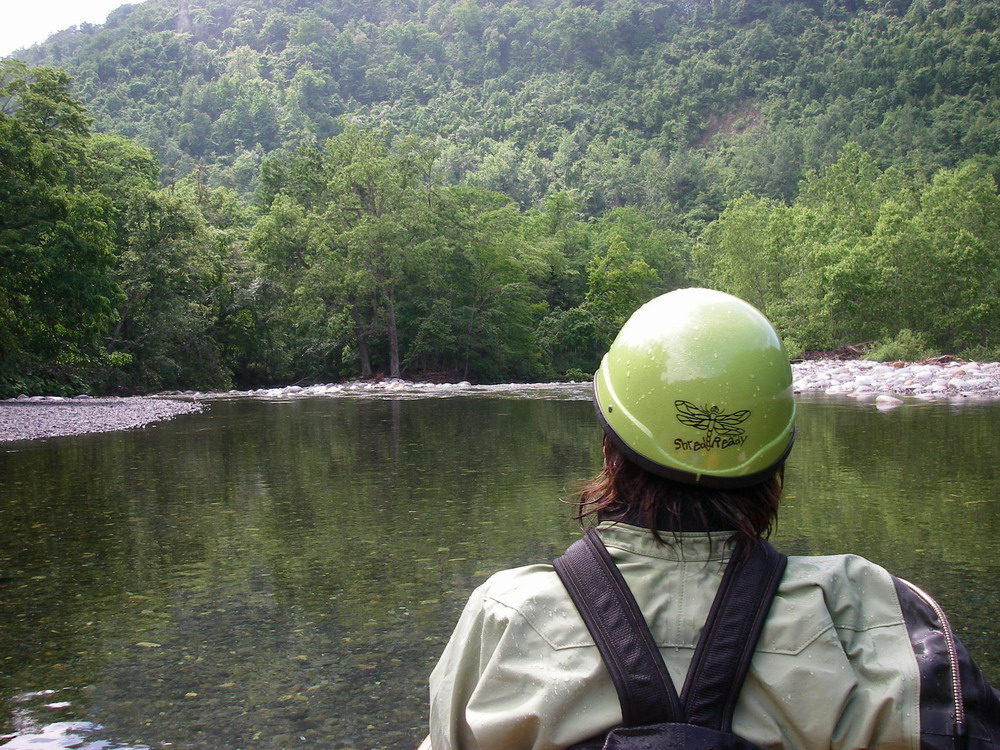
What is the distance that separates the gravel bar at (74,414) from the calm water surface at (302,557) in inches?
132

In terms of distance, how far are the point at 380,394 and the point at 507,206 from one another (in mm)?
20724

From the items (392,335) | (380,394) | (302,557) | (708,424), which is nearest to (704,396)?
(708,424)

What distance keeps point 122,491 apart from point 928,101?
365 ft

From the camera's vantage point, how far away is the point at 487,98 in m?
147

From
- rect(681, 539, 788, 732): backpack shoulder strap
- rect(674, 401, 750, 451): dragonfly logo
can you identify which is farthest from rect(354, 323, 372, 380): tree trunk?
rect(681, 539, 788, 732): backpack shoulder strap

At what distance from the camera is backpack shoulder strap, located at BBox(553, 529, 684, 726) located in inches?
55.7

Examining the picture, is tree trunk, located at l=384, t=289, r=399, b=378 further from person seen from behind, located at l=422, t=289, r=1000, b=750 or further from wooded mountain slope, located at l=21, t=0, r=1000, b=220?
wooded mountain slope, located at l=21, t=0, r=1000, b=220

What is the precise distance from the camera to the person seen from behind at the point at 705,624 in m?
1.43

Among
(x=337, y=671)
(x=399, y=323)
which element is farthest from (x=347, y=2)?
(x=337, y=671)

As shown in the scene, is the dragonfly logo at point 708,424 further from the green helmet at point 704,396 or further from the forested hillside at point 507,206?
the forested hillside at point 507,206

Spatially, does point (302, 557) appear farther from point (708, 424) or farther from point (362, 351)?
point (362, 351)

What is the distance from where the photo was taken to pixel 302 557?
6086mm

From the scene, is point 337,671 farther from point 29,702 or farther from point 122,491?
point 122,491

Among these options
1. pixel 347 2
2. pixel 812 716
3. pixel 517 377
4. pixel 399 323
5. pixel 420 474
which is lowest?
pixel 517 377
